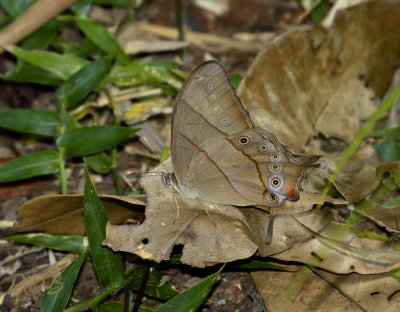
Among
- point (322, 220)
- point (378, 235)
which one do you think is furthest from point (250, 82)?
point (378, 235)

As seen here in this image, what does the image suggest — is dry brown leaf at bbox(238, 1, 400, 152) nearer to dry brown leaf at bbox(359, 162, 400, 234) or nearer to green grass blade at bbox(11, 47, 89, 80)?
dry brown leaf at bbox(359, 162, 400, 234)

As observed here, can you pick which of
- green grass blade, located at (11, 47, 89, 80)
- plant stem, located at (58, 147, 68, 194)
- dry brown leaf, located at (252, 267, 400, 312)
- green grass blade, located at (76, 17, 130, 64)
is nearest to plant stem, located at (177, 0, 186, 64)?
green grass blade, located at (76, 17, 130, 64)

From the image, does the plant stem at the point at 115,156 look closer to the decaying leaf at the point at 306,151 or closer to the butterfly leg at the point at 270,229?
the decaying leaf at the point at 306,151

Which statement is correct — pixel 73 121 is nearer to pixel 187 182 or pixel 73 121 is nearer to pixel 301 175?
pixel 187 182

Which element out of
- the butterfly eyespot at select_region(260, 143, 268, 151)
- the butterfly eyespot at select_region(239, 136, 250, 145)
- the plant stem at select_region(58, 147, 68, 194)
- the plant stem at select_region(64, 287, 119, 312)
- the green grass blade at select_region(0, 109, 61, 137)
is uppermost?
the butterfly eyespot at select_region(239, 136, 250, 145)

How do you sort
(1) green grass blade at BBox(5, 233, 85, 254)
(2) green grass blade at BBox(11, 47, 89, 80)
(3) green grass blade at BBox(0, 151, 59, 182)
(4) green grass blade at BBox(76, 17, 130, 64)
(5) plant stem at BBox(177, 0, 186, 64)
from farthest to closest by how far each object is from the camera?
1. (5) plant stem at BBox(177, 0, 186, 64)
2. (4) green grass blade at BBox(76, 17, 130, 64)
3. (2) green grass blade at BBox(11, 47, 89, 80)
4. (3) green grass blade at BBox(0, 151, 59, 182)
5. (1) green grass blade at BBox(5, 233, 85, 254)

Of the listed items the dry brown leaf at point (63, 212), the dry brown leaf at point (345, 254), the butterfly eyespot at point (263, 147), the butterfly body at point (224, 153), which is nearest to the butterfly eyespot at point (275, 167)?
the butterfly body at point (224, 153)
